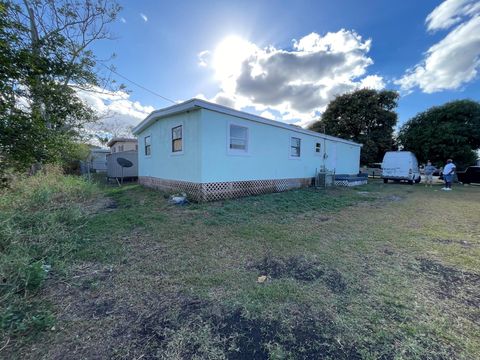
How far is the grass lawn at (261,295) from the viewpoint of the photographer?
1515 mm

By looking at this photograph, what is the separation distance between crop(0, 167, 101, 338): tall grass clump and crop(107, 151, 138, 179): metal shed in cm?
779

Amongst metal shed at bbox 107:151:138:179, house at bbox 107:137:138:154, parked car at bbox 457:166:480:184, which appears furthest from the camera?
house at bbox 107:137:138:154

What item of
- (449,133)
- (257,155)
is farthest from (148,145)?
(449,133)

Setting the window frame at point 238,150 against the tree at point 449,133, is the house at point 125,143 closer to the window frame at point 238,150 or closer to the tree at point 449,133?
the window frame at point 238,150

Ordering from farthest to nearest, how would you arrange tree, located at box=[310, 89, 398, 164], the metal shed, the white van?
tree, located at box=[310, 89, 398, 164], the white van, the metal shed

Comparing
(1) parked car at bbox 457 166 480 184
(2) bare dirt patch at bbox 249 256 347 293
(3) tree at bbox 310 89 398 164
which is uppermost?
(3) tree at bbox 310 89 398 164

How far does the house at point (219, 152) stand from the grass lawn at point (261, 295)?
9.93 ft

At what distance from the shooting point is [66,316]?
5.92 ft

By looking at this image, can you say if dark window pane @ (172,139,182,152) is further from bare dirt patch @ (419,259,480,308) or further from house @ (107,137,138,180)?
bare dirt patch @ (419,259,480,308)

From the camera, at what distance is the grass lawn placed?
1.51 meters

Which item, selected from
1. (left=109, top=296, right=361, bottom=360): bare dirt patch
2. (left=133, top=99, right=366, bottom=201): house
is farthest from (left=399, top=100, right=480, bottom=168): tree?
(left=109, top=296, right=361, bottom=360): bare dirt patch

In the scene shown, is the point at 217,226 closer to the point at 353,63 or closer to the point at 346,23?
the point at 346,23

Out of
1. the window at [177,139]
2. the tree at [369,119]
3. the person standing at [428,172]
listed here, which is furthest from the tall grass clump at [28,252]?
the tree at [369,119]

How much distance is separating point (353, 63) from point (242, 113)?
401 inches
